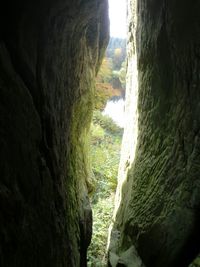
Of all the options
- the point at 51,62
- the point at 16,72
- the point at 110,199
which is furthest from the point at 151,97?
the point at 110,199

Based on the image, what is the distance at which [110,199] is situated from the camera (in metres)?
9.13

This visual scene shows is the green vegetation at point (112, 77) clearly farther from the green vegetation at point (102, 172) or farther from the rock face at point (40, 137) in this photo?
the rock face at point (40, 137)

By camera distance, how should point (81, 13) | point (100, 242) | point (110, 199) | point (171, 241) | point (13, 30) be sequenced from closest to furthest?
point (13, 30) → point (171, 241) → point (81, 13) → point (100, 242) → point (110, 199)

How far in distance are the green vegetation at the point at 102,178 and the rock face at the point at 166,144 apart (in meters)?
1.54

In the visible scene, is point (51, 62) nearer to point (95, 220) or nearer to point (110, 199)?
point (95, 220)

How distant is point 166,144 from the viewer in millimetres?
4305

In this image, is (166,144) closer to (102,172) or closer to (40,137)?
(40,137)

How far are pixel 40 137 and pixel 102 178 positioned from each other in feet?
22.8

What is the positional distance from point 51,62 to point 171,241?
8.39 ft

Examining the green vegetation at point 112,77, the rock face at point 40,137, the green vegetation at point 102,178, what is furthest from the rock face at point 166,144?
the green vegetation at point 112,77

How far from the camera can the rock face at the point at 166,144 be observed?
12.0 ft

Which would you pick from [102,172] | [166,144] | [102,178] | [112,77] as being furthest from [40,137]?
[112,77]

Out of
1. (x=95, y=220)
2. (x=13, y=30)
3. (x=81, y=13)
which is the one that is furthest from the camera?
(x=95, y=220)

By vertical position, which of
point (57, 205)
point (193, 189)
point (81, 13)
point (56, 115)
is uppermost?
point (81, 13)
